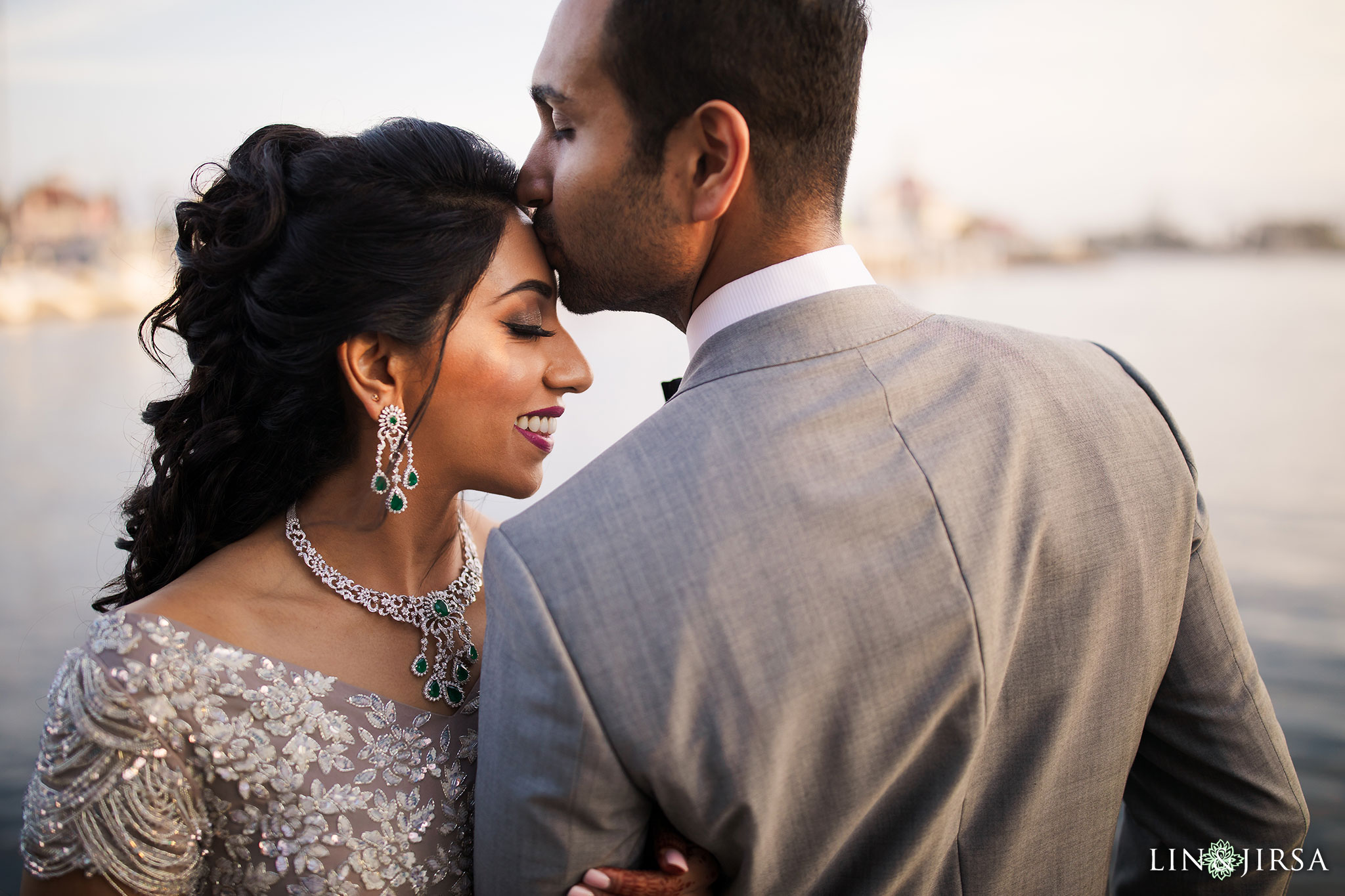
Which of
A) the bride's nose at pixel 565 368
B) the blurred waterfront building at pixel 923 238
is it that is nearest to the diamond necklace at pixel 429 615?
the bride's nose at pixel 565 368

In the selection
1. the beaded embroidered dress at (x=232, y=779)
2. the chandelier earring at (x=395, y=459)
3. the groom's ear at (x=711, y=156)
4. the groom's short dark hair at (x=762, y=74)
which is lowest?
the beaded embroidered dress at (x=232, y=779)

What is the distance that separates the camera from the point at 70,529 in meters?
4.32

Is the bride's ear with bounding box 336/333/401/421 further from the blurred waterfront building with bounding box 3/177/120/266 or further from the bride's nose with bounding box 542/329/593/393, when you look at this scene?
the blurred waterfront building with bounding box 3/177/120/266

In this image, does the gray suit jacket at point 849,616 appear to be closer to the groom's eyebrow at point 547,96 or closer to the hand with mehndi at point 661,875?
the hand with mehndi at point 661,875

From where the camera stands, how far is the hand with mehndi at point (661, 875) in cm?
97

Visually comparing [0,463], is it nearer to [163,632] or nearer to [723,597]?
[163,632]

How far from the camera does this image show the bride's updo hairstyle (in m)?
1.35

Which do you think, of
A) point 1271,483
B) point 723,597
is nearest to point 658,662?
point 723,597

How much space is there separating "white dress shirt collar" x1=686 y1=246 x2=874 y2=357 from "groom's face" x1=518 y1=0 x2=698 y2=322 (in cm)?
10

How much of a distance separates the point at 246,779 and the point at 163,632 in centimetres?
24

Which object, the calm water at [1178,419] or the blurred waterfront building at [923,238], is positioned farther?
the blurred waterfront building at [923,238]

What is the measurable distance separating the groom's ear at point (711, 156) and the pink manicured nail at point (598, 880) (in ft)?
2.60

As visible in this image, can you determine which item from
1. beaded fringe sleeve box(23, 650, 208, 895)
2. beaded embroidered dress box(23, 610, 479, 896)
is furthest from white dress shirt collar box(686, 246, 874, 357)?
beaded fringe sleeve box(23, 650, 208, 895)

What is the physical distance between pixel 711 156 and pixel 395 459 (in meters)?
0.72
